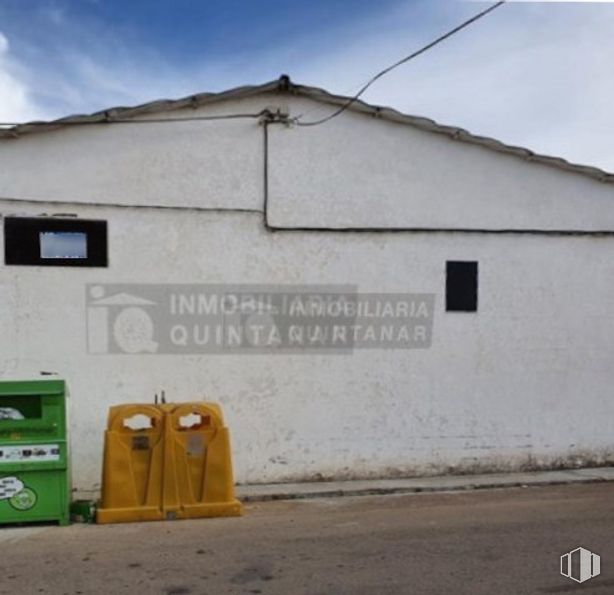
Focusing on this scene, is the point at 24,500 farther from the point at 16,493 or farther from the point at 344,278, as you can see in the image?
the point at 344,278

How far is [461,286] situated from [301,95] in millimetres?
3005

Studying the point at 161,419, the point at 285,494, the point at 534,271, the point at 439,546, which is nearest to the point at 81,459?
the point at 161,419

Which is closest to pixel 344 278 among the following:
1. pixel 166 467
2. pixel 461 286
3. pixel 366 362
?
pixel 366 362

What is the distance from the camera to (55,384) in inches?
251

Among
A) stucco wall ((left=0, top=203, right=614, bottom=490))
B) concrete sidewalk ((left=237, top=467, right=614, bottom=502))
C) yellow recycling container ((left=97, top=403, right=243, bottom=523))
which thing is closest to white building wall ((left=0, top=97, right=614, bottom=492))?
stucco wall ((left=0, top=203, right=614, bottom=490))

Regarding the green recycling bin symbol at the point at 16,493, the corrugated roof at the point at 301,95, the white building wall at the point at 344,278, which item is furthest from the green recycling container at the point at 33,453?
the corrugated roof at the point at 301,95

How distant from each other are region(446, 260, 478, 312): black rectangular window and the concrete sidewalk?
205 centimetres

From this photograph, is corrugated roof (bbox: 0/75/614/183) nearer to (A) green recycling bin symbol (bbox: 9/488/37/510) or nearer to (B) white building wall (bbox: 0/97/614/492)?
(B) white building wall (bbox: 0/97/614/492)

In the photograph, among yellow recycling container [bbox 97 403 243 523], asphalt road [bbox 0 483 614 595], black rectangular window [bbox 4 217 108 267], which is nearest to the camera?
asphalt road [bbox 0 483 614 595]

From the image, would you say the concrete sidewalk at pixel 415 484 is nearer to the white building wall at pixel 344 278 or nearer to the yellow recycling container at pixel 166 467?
the white building wall at pixel 344 278

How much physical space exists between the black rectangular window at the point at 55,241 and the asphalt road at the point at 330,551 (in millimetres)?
2891

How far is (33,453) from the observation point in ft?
20.5

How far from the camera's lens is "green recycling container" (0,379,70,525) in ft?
20.4

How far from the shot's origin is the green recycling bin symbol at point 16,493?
6223 mm
